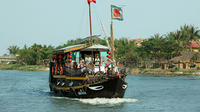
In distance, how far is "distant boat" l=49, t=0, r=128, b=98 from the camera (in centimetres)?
1908

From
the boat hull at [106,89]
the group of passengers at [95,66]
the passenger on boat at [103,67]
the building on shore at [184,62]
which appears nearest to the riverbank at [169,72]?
the building on shore at [184,62]

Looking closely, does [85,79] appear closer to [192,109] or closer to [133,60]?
[192,109]

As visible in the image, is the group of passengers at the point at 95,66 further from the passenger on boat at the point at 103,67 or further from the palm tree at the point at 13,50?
the palm tree at the point at 13,50

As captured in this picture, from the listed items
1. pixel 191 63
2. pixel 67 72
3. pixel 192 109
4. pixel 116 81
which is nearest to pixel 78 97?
pixel 67 72

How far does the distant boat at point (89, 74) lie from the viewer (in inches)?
751

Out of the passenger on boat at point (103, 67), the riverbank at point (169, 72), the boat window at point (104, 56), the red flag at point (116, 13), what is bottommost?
the riverbank at point (169, 72)

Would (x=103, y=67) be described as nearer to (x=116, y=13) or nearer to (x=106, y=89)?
(x=106, y=89)

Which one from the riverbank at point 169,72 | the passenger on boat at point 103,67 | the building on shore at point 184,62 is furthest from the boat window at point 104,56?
the building on shore at point 184,62

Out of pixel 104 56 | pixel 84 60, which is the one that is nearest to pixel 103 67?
pixel 104 56

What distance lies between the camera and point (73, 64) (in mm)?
21203

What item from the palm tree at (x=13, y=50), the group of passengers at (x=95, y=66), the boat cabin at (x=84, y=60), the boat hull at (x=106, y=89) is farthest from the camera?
the palm tree at (x=13, y=50)

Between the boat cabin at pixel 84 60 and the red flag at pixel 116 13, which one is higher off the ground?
the red flag at pixel 116 13

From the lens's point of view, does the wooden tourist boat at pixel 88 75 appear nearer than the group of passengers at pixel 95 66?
Yes

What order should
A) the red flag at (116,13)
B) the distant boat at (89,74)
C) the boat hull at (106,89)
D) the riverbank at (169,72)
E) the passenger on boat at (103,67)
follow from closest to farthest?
the boat hull at (106,89)
the distant boat at (89,74)
the passenger on boat at (103,67)
the red flag at (116,13)
the riverbank at (169,72)
